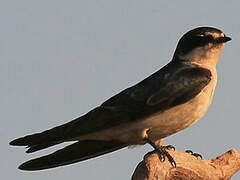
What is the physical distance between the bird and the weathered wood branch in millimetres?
828

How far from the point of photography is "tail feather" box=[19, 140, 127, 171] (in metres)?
8.92

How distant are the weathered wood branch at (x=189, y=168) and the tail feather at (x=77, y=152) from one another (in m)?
1.21

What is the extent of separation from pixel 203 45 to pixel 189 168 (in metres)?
2.64

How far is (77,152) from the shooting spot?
9.11 m

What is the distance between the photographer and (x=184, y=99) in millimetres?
9164

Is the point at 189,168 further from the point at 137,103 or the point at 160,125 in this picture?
the point at 137,103

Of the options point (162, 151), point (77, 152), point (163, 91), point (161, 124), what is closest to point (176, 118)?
point (161, 124)

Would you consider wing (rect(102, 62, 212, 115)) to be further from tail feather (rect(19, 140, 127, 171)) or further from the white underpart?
tail feather (rect(19, 140, 127, 171))

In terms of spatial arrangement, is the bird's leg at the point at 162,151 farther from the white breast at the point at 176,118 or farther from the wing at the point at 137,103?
the wing at the point at 137,103

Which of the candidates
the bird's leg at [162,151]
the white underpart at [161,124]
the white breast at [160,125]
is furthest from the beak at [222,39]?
the bird's leg at [162,151]

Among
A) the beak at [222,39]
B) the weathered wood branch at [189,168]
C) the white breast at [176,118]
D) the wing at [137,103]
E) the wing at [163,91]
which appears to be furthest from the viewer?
the beak at [222,39]

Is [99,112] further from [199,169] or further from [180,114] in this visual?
[199,169]

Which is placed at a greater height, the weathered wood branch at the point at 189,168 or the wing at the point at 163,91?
the wing at the point at 163,91

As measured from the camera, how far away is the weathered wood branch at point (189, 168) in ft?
24.6
